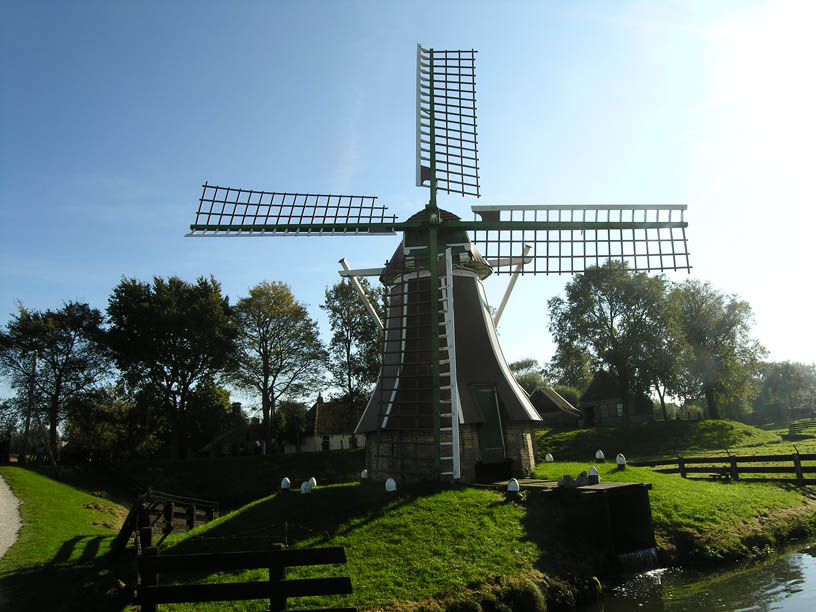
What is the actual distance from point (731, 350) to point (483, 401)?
36.2 metres

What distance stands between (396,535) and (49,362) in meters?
29.6

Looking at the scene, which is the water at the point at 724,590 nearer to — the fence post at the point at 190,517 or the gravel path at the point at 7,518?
the fence post at the point at 190,517

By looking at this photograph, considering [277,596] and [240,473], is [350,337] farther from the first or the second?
[277,596]

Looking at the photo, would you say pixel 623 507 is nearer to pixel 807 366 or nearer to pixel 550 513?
pixel 550 513

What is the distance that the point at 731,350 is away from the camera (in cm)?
4406

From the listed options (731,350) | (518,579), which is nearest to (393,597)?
(518,579)

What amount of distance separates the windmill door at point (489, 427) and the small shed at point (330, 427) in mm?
22136

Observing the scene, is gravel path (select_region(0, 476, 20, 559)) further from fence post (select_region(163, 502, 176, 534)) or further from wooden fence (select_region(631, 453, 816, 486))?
wooden fence (select_region(631, 453, 816, 486))

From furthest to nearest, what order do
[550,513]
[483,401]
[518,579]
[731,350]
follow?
[731,350]
[483,401]
[550,513]
[518,579]

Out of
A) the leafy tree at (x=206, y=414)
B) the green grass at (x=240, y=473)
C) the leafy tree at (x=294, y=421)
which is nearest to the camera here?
the green grass at (x=240, y=473)

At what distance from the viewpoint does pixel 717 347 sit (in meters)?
44.5

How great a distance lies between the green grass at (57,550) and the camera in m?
10.4

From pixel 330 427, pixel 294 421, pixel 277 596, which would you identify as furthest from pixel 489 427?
pixel 294 421

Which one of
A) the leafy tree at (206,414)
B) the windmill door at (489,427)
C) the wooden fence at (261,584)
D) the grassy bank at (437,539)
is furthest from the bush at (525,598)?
the leafy tree at (206,414)
